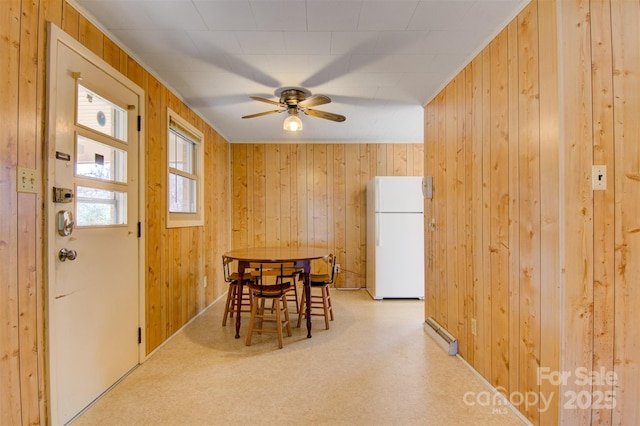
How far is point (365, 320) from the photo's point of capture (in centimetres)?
320

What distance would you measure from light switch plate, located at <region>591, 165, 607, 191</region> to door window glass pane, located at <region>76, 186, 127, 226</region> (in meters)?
2.69

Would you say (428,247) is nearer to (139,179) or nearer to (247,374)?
(247,374)

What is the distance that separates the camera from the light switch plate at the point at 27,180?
131cm

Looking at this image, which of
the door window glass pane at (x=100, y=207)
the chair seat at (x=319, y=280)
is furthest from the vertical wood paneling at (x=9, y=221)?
the chair seat at (x=319, y=280)

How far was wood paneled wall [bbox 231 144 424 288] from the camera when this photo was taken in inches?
182

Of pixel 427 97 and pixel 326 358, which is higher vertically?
pixel 427 97

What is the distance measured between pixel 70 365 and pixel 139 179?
1238 mm

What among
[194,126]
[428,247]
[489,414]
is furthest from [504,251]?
[194,126]

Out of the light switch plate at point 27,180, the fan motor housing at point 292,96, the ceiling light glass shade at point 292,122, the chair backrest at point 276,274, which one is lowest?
the chair backrest at point 276,274

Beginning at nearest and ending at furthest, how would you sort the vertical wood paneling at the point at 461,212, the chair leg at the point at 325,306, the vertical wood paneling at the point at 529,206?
the vertical wood paneling at the point at 529,206, the vertical wood paneling at the point at 461,212, the chair leg at the point at 325,306

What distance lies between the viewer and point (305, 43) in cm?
196

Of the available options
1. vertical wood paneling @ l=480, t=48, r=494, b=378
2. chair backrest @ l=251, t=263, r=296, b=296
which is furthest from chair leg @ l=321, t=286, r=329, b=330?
vertical wood paneling @ l=480, t=48, r=494, b=378

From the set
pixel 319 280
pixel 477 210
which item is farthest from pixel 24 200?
pixel 477 210

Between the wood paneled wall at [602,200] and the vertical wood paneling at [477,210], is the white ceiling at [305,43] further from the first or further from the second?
the wood paneled wall at [602,200]
